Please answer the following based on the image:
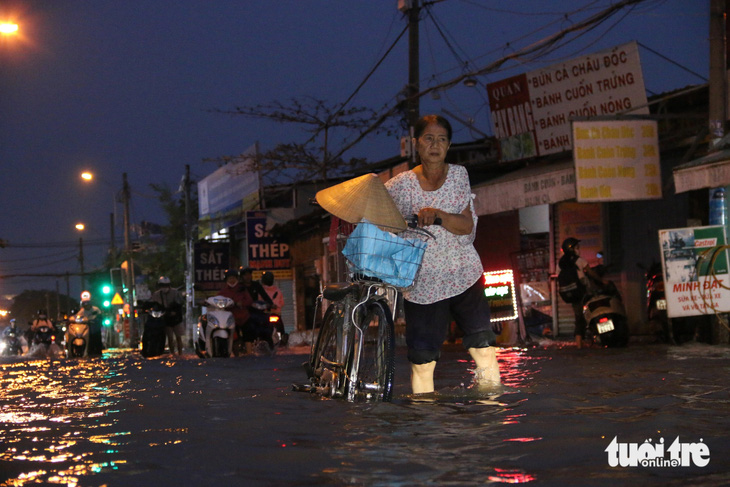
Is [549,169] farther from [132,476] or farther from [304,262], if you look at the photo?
[304,262]

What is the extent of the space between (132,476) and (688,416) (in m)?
2.76

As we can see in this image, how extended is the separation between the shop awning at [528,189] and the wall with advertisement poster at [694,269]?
2.48 metres

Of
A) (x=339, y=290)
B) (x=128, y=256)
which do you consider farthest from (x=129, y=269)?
(x=339, y=290)

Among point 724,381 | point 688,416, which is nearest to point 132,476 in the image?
point 688,416

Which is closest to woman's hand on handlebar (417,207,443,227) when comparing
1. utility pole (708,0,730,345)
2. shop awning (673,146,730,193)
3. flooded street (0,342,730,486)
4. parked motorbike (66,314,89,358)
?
flooded street (0,342,730,486)

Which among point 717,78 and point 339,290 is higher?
point 717,78

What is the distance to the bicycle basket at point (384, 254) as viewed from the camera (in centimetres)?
507

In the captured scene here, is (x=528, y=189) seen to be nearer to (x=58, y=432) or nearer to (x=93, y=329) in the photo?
(x=58, y=432)

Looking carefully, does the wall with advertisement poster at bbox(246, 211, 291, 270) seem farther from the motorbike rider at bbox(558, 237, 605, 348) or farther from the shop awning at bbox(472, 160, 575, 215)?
the motorbike rider at bbox(558, 237, 605, 348)

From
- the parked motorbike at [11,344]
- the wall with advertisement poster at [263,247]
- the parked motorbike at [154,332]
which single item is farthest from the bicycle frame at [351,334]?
the parked motorbike at [11,344]

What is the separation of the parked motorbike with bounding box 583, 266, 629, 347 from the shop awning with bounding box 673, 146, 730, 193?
7.67 feet

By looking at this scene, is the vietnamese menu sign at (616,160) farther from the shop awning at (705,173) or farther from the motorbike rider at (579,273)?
the shop awning at (705,173)

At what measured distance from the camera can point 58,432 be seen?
4566 millimetres

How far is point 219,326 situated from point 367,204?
9.64 meters
